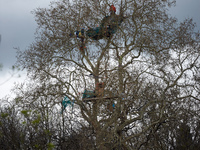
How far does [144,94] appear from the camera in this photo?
12227mm

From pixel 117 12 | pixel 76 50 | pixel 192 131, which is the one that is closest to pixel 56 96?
pixel 76 50

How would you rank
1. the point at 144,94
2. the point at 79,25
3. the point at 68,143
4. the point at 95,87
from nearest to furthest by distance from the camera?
the point at 68,143, the point at 95,87, the point at 144,94, the point at 79,25

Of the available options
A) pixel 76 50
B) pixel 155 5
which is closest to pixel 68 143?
pixel 76 50

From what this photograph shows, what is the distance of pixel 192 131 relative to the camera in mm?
11109

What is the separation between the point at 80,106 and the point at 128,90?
2.24m

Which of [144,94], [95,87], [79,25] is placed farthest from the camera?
[79,25]

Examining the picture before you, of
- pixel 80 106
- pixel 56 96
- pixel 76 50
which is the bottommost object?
pixel 80 106

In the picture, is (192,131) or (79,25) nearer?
(192,131)

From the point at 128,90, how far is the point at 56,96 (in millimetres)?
3548

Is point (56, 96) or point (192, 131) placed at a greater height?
point (56, 96)

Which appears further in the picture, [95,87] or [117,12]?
[117,12]

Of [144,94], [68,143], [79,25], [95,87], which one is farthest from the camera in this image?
[79,25]

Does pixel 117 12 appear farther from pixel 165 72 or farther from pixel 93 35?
pixel 165 72

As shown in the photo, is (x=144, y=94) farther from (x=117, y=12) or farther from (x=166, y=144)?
(x=117, y=12)
